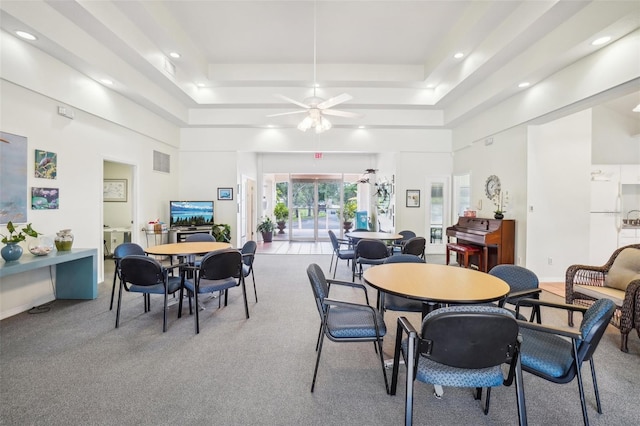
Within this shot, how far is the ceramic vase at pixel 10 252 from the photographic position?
10.4 feet

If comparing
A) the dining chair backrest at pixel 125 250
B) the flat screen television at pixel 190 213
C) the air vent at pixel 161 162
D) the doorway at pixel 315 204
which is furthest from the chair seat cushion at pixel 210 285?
the doorway at pixel 315 204

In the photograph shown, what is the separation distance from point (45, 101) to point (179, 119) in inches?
119

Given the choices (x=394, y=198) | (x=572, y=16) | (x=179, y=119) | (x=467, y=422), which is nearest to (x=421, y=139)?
(x=394, y=198)

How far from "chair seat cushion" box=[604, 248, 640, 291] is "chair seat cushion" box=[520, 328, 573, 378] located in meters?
1.90

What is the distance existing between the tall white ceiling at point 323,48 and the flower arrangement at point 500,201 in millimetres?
1734

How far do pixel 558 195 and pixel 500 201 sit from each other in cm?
86

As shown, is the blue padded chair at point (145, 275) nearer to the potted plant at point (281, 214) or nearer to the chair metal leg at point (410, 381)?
the chair metal leg at point (410, 381)

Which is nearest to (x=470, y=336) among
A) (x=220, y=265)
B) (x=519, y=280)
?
(x=519, y=280)

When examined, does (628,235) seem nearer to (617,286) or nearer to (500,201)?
(500,201)

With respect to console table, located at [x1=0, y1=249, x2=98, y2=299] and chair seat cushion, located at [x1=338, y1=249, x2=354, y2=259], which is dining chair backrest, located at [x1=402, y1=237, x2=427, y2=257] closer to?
chair seat cushion, located at [x1=338, y1=249, x2=354, y2=259]

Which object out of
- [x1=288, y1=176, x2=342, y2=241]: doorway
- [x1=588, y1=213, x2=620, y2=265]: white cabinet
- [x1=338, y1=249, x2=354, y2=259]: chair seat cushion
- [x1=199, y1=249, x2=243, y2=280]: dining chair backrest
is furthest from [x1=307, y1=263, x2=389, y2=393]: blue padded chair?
[x1=288, y1=176, x2=342, y2=241]: doorway

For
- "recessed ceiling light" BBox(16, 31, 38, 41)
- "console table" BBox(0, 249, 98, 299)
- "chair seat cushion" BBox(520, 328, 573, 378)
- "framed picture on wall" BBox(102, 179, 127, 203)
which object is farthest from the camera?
"framed picture on wall" BBox(102, 179, 127, 203)

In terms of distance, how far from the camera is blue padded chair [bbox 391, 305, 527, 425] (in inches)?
55.7

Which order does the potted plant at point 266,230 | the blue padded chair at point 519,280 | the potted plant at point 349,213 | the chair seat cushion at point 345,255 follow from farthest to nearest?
1. the potted plant at point 349,213
2. the potted plant at point 266,230
3. the chair seat cushion at point 345,255
4. the blue padded chair at point 519,280
